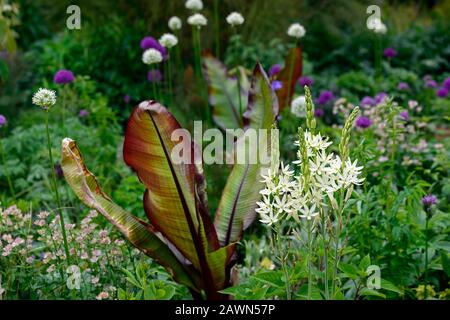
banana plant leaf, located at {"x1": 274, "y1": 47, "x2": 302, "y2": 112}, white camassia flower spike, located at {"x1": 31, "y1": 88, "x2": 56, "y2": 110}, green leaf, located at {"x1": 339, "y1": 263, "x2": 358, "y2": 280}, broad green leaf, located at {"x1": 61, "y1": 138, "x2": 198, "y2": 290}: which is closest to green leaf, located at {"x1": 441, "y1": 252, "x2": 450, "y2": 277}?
green leaf, located at {"x1": 339, "y1": 263, "x2": 358, "y2": 280}

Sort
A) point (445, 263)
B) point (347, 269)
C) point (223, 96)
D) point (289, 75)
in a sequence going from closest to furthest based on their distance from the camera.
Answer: point (347, 269) < point (445, 263) < point (223, 96) < point (289, 75)

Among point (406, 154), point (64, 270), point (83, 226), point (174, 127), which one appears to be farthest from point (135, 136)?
point (406, 154)

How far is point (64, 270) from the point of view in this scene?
8.17 feet

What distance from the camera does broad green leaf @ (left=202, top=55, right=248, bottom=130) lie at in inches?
166

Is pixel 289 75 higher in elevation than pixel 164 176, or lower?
higher

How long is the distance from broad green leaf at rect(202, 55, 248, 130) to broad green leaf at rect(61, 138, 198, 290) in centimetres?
172

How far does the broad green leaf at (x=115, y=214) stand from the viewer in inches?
94.0

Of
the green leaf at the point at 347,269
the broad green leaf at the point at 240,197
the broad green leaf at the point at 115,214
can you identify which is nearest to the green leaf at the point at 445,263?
the green leaf at the point at 347,269

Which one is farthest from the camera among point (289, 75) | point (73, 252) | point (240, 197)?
point (289, 75)

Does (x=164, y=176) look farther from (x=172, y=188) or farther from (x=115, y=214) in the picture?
(x=115, y=214)

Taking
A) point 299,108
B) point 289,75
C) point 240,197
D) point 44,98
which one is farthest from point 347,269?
point 289,75

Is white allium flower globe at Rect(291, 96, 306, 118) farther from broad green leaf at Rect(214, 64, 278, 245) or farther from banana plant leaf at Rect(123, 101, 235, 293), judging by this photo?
banana plant leaf at Rect(123, 101, 235, 293)

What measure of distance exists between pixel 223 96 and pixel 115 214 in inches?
78.0

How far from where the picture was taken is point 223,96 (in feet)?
14.1
